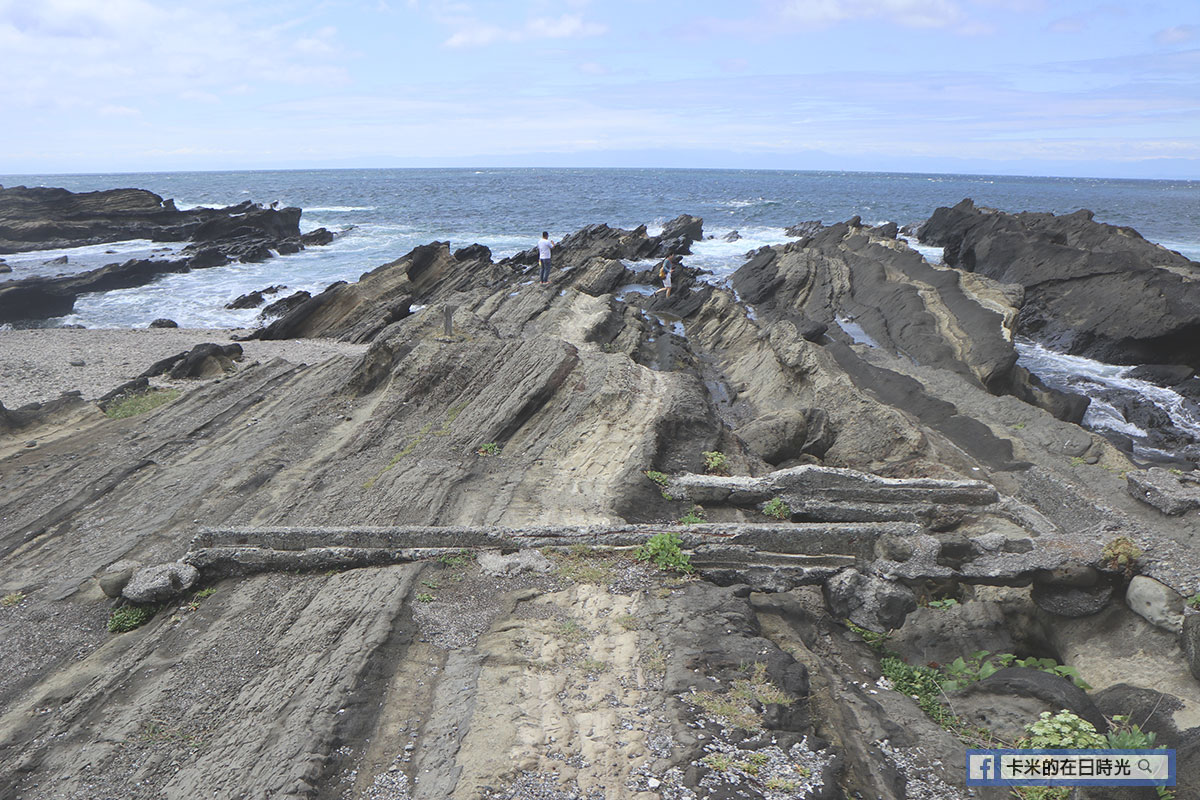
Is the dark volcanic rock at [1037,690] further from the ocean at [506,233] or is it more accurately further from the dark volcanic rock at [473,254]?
the dark volcanic rock at [473,254]

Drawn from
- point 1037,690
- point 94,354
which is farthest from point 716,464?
point 94,354

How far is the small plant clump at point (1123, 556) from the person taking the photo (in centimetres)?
902

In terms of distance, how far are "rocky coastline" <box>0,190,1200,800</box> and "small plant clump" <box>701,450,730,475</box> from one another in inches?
1.7

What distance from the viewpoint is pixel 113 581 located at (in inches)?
351

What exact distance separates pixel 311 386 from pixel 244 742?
11551mm

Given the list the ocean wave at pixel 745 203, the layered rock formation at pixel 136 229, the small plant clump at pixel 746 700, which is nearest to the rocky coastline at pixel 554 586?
the small plant clump at pixel 746 700

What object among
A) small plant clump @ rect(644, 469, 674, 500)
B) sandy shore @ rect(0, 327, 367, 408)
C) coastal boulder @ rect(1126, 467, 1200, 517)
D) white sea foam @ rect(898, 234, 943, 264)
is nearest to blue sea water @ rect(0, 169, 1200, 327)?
sandy shore @ rect(0, 327, 367, 408)

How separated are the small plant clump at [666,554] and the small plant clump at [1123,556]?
525cm

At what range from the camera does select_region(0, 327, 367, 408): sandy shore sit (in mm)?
19891

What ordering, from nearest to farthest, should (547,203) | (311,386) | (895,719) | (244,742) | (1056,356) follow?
(244,742) < (895,719) < (311,386) < (1056,356) < (547,203)

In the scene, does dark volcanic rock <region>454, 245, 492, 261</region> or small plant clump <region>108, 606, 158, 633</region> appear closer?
small plant clump <region>108, 606, 158, 633</region>

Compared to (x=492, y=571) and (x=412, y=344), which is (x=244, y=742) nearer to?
(x=492, y=571)

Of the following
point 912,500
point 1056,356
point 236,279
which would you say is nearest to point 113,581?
point 912,500

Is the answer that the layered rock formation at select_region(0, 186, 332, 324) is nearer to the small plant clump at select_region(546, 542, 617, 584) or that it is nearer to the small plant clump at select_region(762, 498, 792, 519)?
the small plant clump at select_region(546, 542, 617, 584)
